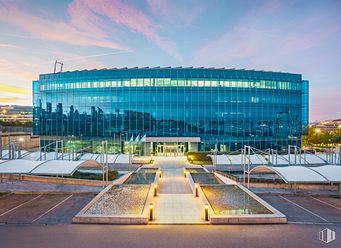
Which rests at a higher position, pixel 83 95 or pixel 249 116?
pixel 83 95

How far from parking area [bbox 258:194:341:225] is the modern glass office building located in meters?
34.6

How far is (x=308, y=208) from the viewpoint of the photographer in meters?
17.5

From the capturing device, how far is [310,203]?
743 inches

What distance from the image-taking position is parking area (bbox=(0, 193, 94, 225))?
1443cm

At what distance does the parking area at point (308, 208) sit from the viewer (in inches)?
592

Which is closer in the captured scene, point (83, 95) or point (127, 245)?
point (127, 245)

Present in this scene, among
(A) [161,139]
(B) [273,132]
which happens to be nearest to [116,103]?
(A) [161,139]

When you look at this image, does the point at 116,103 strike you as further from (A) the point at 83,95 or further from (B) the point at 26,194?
(B) the point at 26,194

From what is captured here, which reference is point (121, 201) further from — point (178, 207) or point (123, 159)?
point (123, 159)

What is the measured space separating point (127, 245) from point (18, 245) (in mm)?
4405

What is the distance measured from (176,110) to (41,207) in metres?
40.7

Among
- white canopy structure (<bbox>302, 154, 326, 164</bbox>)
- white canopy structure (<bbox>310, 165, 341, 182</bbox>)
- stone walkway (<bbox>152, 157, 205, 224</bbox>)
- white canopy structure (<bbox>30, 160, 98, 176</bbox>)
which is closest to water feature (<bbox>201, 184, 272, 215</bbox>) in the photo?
stone walkway (<bbox>152, 157, 205, 224</bbox>)

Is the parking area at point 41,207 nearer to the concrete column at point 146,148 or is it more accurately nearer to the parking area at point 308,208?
the parking area at point 308,208

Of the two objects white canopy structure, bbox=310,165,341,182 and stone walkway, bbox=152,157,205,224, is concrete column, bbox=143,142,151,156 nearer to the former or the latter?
stone walkway, bbox=152,157,205,224
